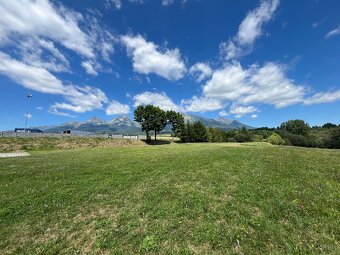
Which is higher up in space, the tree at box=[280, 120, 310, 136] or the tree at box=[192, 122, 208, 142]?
the tree at box=[280, 120, 310, 136]

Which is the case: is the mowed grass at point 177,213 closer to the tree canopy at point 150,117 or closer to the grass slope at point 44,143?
the grass slope at point 44,143

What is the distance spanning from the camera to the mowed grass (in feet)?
29.7

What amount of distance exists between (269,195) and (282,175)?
4.37m

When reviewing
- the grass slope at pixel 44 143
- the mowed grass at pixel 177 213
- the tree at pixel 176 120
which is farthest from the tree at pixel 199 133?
the mowed grass at pixel 177 213

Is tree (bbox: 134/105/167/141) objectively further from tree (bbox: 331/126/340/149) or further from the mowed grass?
tree (bbox: 331/126/340/149)

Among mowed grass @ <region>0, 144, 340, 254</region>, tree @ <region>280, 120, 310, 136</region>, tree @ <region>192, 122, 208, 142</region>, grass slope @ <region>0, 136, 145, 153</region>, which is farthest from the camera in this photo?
tree @ <region>280, 120, 310, 136</region>

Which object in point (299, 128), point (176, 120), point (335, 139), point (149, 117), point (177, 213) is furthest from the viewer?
point (299, 128)

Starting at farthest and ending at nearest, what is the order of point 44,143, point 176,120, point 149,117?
point 176,120
point 149,117
point 44,143

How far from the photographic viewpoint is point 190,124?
112 meters

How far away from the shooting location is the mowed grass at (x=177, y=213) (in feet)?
29.7

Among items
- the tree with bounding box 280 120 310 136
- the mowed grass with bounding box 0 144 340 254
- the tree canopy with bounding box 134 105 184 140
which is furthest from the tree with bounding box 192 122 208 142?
the tree with bounding box 280 120 310 136

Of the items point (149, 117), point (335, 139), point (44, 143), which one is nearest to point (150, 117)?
point (149, 117)

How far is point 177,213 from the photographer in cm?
1112

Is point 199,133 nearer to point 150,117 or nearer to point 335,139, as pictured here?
point 150,117
